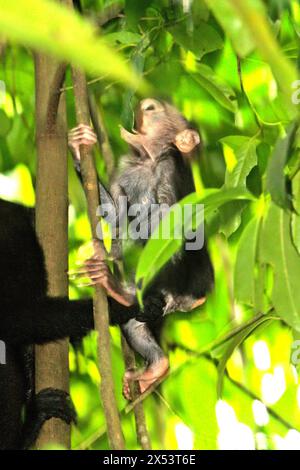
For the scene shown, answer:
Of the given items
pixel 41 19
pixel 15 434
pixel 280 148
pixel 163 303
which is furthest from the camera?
pixel 15 434

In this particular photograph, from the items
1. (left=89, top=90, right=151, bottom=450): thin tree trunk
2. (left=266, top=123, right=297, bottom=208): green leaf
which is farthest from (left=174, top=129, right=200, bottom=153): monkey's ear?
(left=266, top=123, right=297, bottom=208): green leaf

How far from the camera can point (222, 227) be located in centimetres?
93

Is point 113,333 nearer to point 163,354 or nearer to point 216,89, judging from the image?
point 163,354

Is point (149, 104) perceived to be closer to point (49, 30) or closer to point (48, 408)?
Answer: point (48, 408)

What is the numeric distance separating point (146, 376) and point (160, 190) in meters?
0.28

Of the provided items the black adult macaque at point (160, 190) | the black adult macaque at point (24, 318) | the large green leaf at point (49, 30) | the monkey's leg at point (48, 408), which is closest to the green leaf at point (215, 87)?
the black adult macaque at point (160, 190)

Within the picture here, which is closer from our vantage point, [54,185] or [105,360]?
[105,360]

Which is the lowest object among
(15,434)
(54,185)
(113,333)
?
(15,434)

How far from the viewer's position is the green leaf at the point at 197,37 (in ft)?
3.06

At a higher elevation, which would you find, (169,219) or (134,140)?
(134,140)

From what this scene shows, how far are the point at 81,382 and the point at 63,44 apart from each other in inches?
44.8

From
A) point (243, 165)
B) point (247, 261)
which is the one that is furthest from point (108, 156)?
point (247, 261)

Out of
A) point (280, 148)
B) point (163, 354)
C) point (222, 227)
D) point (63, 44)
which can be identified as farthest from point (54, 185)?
point (63, 44)

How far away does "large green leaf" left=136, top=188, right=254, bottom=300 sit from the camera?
49 cm
